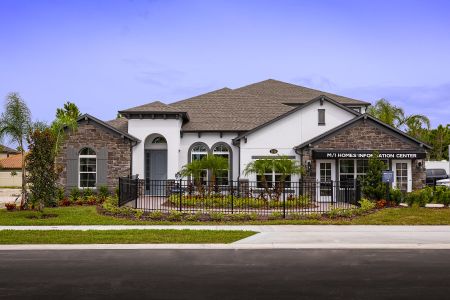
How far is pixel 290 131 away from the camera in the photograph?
28062 mm

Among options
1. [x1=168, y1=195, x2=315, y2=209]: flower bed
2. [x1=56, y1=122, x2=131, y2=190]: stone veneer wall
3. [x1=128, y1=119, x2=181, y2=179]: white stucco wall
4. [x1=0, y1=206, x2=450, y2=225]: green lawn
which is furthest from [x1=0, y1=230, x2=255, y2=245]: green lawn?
[x1=128, y1=119, x2=181, y2=179]: white stucco wall

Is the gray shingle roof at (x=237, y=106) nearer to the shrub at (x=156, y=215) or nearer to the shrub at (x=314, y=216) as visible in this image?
the shrub at (x=156, y=215)

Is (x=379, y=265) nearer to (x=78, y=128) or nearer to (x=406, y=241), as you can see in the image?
(x=406, y=241)

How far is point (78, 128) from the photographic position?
90.0 feet

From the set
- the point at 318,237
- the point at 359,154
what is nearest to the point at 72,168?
the point at 359,154

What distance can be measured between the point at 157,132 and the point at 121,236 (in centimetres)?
1447

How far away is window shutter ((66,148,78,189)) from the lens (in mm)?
27156

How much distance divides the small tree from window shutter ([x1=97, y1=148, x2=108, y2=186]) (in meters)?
13.6

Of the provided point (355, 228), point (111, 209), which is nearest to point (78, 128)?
point (111, 209)

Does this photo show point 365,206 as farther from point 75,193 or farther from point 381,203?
point 75,193

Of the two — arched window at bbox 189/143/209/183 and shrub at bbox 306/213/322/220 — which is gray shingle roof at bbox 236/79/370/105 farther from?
shrub at bbox 306/213/322/220

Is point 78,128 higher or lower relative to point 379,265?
higher

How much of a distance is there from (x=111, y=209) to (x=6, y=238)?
5651mm

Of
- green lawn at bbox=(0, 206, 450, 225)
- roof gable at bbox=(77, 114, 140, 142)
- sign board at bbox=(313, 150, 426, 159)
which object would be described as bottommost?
green lawn at bbox=(0, 206, 450, 225)
